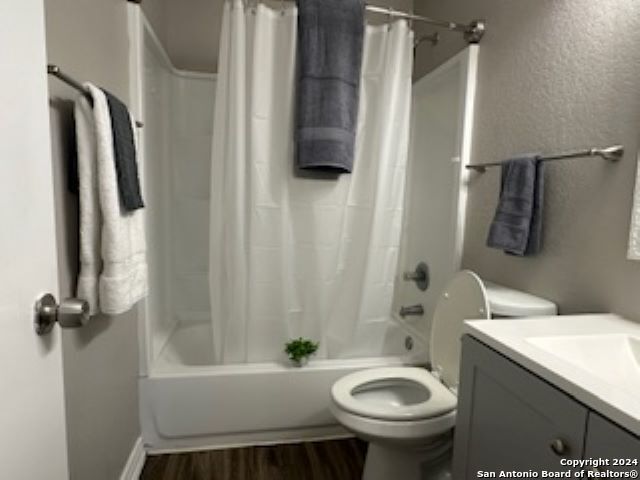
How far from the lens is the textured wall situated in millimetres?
2217

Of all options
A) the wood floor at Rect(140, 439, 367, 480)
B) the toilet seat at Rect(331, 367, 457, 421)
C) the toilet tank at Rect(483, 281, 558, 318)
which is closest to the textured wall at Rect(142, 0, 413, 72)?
the toilet tank at Rect(483, 281, 558, 318)

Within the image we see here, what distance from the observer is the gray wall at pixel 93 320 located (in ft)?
3.10

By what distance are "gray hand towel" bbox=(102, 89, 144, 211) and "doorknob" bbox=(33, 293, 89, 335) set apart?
0.55 m

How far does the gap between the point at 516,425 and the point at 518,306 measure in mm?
495

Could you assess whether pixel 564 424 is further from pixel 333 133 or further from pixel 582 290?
pixel 333 133

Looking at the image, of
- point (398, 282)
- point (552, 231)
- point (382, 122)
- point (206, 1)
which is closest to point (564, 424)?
point (552, 231)

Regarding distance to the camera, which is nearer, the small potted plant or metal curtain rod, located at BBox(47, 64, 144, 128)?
metal curtain rod, located at BBox(47, 64, 144, 128)

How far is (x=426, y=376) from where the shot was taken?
1.54 meters

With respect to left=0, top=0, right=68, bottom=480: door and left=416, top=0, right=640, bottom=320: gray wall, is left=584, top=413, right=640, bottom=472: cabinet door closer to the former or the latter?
left=416, top=0, right=640, bottom=320: gray wall

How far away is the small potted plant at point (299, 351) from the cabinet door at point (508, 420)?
84 cm

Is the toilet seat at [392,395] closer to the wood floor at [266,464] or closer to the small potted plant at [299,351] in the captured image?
the small potted plant at [299,351]

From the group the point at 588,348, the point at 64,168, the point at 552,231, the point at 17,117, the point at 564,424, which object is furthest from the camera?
the point at 552,231

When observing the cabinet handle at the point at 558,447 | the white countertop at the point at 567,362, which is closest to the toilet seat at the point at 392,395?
the white countertop at the point at 567,362

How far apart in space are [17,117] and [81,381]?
32.9 inches
